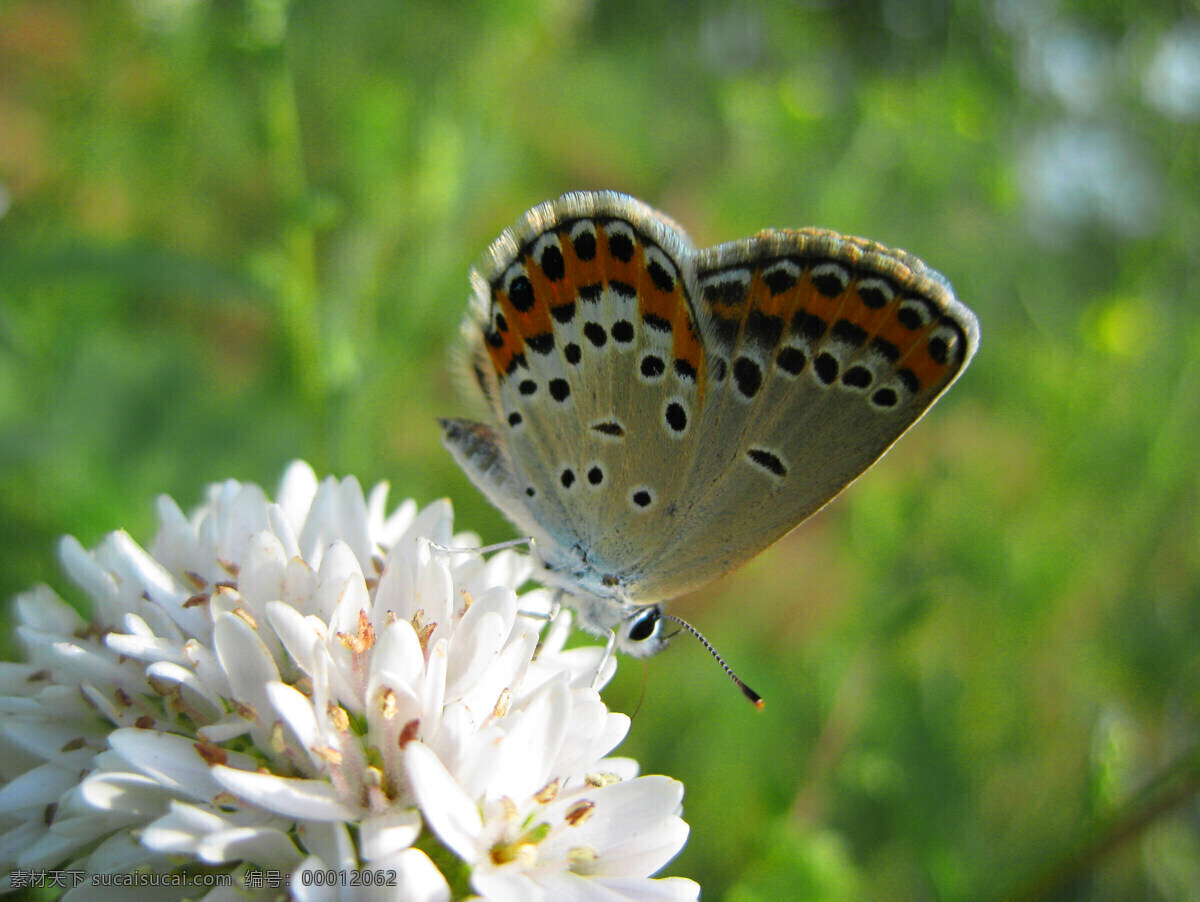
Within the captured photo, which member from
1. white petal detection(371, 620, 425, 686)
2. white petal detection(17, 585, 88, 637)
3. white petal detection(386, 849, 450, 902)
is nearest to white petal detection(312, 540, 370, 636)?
white petal detection(371, 620, 425, 686)

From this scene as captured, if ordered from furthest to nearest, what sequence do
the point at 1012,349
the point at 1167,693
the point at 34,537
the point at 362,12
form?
the point at 362,12 < the point at 1012,349 < the point at 1167,693 < the point at 34,537

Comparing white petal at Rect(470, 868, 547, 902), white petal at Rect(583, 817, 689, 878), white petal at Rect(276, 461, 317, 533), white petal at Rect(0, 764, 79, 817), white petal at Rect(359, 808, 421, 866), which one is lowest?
white petal at Rect(583, 817, 689, 878)

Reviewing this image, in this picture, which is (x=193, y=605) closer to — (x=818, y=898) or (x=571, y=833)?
(x=571, y=833)

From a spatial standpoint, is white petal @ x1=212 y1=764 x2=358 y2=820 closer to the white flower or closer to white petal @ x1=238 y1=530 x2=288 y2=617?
the white flower

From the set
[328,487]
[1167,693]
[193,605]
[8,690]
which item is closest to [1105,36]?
[1167,693]

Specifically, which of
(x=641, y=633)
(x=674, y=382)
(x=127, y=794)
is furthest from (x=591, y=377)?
(x=127, y=794)

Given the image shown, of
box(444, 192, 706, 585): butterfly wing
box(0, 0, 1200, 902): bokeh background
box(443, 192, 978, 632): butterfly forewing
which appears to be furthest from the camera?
box(0, 0, 1200, 902): bokeh background

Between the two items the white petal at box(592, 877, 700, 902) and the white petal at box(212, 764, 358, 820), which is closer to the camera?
the white petal at box(212, 764, 358, 820)

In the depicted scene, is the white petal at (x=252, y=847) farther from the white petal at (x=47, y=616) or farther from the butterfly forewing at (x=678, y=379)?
the butterfly forewing at (x=678, y=379)
